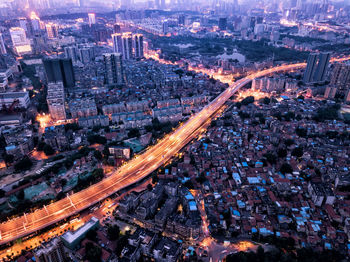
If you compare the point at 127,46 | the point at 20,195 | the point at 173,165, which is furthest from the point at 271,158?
the point at 127,46

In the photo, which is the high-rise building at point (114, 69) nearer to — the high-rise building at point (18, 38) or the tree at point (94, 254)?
the tree at point (94, 254)

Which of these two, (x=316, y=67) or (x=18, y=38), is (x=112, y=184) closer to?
(x=316, y=67)

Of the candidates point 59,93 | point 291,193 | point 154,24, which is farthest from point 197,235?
point 154,24

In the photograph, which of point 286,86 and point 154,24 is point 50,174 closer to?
point 286,86

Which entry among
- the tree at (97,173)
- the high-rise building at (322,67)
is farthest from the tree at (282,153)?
the high-rise building at (322,67)

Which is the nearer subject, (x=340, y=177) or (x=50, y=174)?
(x=340, y=177)

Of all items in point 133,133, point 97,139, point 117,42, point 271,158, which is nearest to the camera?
point 271,158

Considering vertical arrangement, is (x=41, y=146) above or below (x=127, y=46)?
below
